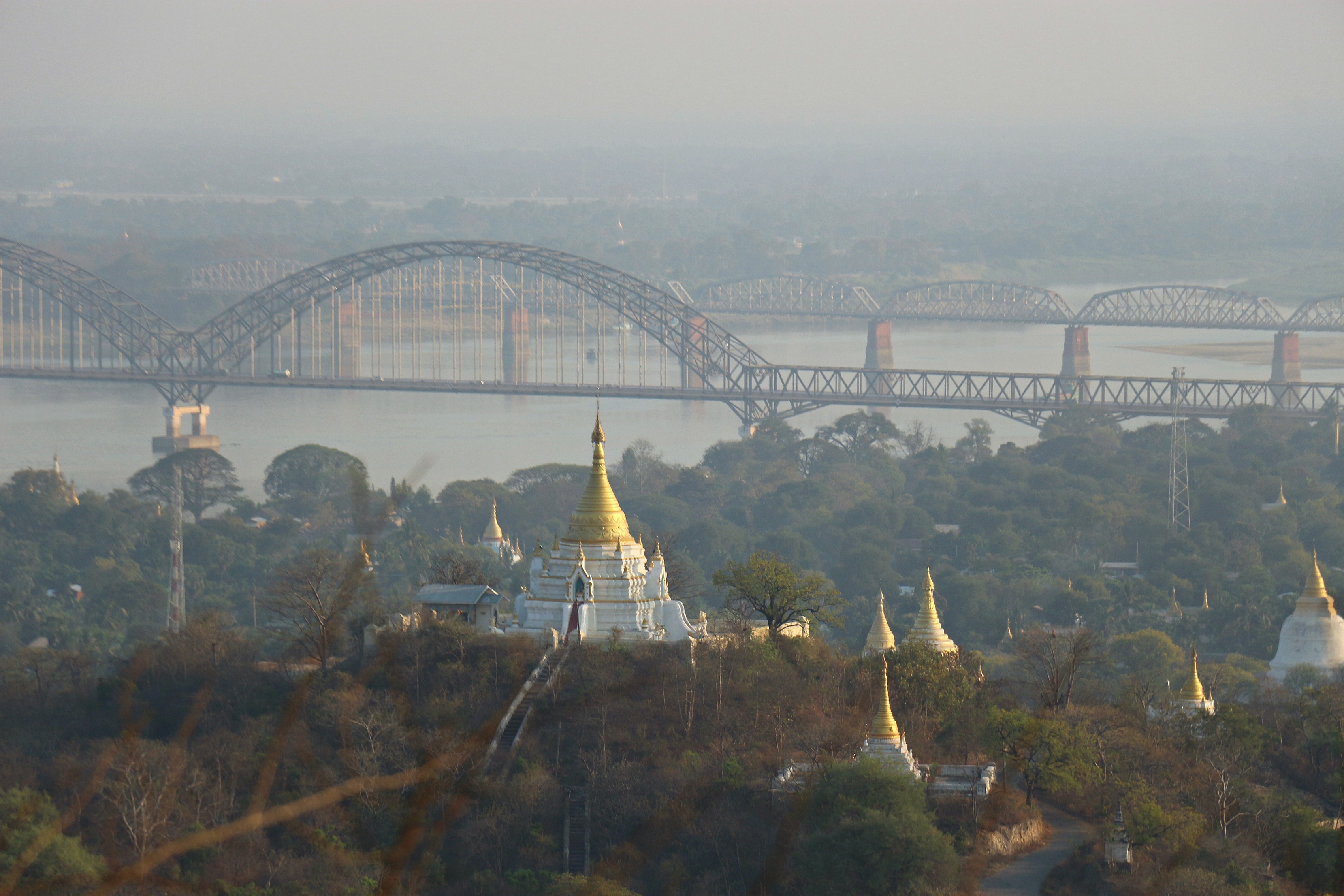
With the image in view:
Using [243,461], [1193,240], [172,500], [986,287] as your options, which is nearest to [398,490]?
[172,500]

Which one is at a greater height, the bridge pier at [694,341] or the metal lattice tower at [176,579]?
the bridge pier at [694,341]

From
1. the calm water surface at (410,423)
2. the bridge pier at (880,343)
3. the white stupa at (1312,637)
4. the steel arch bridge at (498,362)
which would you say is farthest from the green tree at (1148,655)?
the bridge pier at (880,343)

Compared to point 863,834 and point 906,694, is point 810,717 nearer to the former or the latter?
point 906,694

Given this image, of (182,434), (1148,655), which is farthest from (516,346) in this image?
(1148,655)

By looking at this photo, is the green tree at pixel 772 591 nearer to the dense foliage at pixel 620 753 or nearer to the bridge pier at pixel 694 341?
the dense foliage at pixel 620 753

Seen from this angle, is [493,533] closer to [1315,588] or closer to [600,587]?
[1315,588]

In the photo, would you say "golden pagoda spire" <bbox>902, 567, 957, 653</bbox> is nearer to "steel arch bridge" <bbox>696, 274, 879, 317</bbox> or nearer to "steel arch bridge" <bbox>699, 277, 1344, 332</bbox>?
"steel arch bridge" <bbox>699, 277, 1344, 332</bbox>
